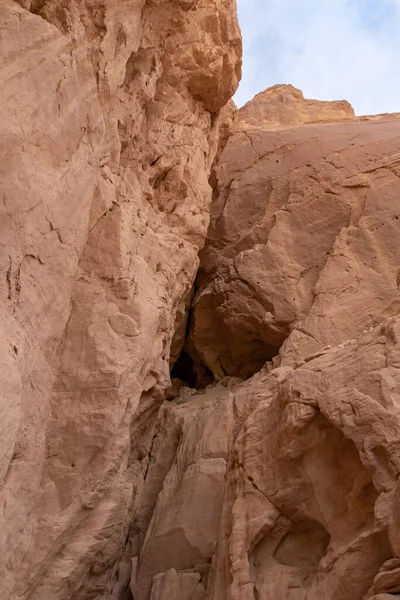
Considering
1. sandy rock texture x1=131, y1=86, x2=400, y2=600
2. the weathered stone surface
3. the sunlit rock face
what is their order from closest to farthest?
sandy rock texture x1=131, y1=86, x2=400, y2=600, the sunlit rock face, the weathered stone surface

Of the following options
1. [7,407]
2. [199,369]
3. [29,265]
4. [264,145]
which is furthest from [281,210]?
[7,407]

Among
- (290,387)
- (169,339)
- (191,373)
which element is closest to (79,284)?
(169,339)

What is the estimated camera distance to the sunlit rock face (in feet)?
20.3

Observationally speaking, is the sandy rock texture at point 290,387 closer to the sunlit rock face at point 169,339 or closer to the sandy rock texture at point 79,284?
the sunlit rock face at point 169,339

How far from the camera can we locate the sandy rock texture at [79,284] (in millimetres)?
6289

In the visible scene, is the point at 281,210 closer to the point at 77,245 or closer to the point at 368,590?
the point at 77,245

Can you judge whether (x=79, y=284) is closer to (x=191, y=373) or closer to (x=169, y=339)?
(x=169, y=339)

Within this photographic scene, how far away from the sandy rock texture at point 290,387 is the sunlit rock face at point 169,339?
27 millimetres

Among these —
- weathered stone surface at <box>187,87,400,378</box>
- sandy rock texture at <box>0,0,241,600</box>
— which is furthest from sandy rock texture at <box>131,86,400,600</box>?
sandy rock texture at <box>0,0,241,600</box>

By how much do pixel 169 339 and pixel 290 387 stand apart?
2502 mm

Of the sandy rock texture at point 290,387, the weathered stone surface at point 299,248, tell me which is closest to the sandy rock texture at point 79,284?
the sandy rock texture at point 290,387

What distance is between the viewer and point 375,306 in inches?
397

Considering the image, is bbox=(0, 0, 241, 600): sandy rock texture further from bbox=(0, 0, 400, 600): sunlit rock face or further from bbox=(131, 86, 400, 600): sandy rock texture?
bbox=(131, 86, 400, 600): sandy rock texture

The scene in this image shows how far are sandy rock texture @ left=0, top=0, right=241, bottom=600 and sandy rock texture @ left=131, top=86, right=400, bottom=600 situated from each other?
2.49 ft
